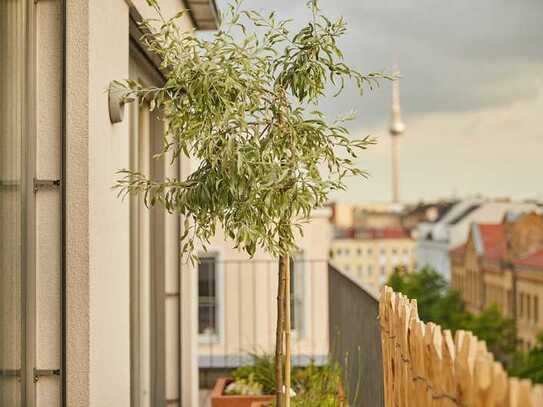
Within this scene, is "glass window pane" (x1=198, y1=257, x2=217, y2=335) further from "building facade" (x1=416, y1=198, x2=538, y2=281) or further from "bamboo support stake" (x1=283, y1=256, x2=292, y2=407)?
"building facade" (x1=416, y1=198, x2=538, y2=281)

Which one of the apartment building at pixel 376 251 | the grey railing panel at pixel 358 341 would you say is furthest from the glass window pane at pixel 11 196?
the apartment building at pixel 376 251

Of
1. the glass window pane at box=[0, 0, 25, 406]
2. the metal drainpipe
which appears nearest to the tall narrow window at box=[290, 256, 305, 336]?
the metal drainpipe

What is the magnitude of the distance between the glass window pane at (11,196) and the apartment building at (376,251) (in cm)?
8704

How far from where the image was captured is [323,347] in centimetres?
1039

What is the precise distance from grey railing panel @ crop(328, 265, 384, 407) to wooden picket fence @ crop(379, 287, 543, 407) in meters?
0.49

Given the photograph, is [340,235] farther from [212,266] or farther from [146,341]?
A: [146,341]

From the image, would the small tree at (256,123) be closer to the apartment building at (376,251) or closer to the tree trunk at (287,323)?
the tree trunk at (287,323)

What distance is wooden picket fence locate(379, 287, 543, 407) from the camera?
1.51 meters

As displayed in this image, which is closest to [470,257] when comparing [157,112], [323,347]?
[323,347]

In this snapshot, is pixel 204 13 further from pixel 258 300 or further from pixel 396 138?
pixel 396 138

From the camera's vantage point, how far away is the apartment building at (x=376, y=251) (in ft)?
294

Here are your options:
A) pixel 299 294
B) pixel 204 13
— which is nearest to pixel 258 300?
pixel 299 294

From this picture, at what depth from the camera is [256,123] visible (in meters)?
2.87

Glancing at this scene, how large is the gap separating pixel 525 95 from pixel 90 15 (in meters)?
84.0
